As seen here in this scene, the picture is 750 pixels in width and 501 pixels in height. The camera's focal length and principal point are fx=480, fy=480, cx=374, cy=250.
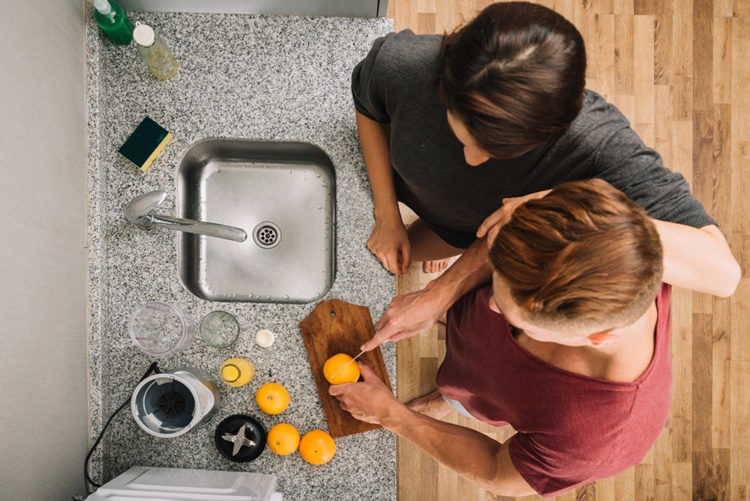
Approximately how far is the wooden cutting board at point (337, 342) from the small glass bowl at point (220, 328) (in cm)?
14

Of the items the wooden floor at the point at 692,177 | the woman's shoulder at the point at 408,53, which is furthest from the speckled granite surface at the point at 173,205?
the wooden floor at the point at 692,177

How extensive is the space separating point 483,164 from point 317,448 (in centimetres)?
63

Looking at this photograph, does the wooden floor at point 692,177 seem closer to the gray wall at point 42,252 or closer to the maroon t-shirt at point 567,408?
the maroon t-shirt at point 567,408

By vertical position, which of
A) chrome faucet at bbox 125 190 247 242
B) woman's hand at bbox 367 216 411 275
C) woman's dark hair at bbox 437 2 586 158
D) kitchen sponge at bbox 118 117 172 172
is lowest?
woman's hand at bbox 367 216 411 275

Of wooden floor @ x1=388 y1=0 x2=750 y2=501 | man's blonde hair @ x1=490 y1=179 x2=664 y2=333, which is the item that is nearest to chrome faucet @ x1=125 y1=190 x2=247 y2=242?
man's blonde hair @ x1=490 y1=179 x2=664 y2=333

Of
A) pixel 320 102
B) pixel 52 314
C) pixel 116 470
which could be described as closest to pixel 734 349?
pixel 320 102

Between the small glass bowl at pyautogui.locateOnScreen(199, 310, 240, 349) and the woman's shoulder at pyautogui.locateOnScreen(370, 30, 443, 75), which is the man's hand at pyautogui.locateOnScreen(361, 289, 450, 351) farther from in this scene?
the woman's shoulder at pyautogui.locateOnScreen(370, 30, 443, 75)

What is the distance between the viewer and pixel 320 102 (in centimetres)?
105

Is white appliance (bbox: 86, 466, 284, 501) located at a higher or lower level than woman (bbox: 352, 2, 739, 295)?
lower

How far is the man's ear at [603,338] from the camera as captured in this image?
0.63 m

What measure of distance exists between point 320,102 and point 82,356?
0.73 m

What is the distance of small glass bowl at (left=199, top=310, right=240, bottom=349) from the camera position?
1011mm

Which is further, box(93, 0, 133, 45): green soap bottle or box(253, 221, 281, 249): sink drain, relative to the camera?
box(253, 221, 281, 249): sink drain

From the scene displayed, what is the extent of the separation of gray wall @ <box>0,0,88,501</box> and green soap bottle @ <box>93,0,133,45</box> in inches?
2.3
